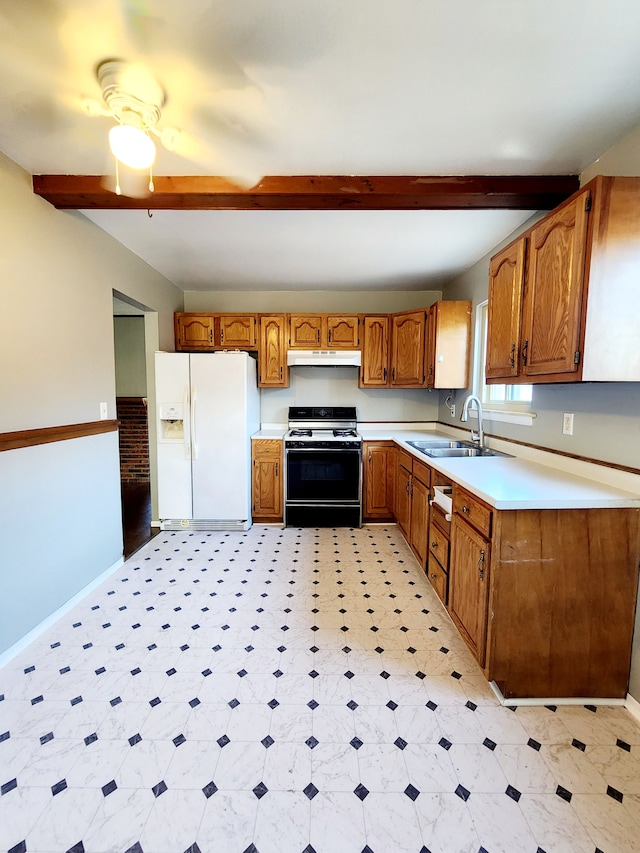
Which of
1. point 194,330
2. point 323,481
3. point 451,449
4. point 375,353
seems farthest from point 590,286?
point 194,330

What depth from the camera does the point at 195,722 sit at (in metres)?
1.45

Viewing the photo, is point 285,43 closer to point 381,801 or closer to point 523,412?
point 523,412

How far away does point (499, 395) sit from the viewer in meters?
2.77

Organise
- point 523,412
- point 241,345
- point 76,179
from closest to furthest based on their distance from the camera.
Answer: point 76,179
point 523,412
point 241,345

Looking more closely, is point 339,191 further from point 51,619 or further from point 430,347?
point 51,619

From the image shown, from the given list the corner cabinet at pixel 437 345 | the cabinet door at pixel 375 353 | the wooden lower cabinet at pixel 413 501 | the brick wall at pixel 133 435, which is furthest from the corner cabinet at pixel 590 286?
the brick wall at pixel 133 435

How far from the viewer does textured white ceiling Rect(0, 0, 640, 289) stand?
1.07 m

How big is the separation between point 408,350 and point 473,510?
225 centimetres

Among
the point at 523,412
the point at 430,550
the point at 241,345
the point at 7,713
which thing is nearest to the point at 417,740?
the point at 430,550

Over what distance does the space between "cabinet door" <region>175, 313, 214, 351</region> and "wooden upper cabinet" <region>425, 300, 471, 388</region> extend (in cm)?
229

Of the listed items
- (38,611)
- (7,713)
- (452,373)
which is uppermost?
(452,373)

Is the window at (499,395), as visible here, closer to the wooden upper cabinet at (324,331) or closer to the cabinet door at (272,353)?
the wooden upper cabinet at (324,331)

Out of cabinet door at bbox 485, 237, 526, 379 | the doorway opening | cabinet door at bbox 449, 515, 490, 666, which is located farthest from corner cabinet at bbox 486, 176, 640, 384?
the doorway opening

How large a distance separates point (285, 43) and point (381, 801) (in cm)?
253
